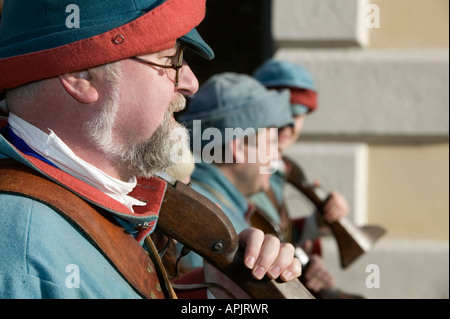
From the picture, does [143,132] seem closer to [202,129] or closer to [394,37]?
[202,129]

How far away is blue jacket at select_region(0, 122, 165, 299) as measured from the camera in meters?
1.33

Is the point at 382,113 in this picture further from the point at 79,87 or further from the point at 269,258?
the point at 79,87

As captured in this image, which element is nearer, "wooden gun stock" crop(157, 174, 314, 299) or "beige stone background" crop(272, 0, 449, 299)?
"wooden gun stock" crop(157, 174, 314, 299)

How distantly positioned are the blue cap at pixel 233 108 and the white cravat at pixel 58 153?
1.70 metres

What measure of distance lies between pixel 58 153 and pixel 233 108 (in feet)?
6.00

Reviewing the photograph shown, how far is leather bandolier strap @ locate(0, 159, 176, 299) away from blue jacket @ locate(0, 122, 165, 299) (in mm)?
12

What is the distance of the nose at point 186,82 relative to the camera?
5.87 ft

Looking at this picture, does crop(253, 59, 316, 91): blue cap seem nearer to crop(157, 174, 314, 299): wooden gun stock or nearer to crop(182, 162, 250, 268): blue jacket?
crop(182, 162, 250, 268): blue jacket

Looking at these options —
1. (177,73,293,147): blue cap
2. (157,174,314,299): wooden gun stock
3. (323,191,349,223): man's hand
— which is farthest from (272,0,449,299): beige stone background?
(157,174,314,299): wooden gun stock

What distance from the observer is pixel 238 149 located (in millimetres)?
3299

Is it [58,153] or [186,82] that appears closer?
[58,153]

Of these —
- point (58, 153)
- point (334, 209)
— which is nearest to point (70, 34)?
point (58, 153)

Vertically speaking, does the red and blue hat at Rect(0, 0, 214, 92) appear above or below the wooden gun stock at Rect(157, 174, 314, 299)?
above

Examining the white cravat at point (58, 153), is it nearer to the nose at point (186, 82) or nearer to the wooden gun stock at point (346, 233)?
the nose at point (186, 82)
